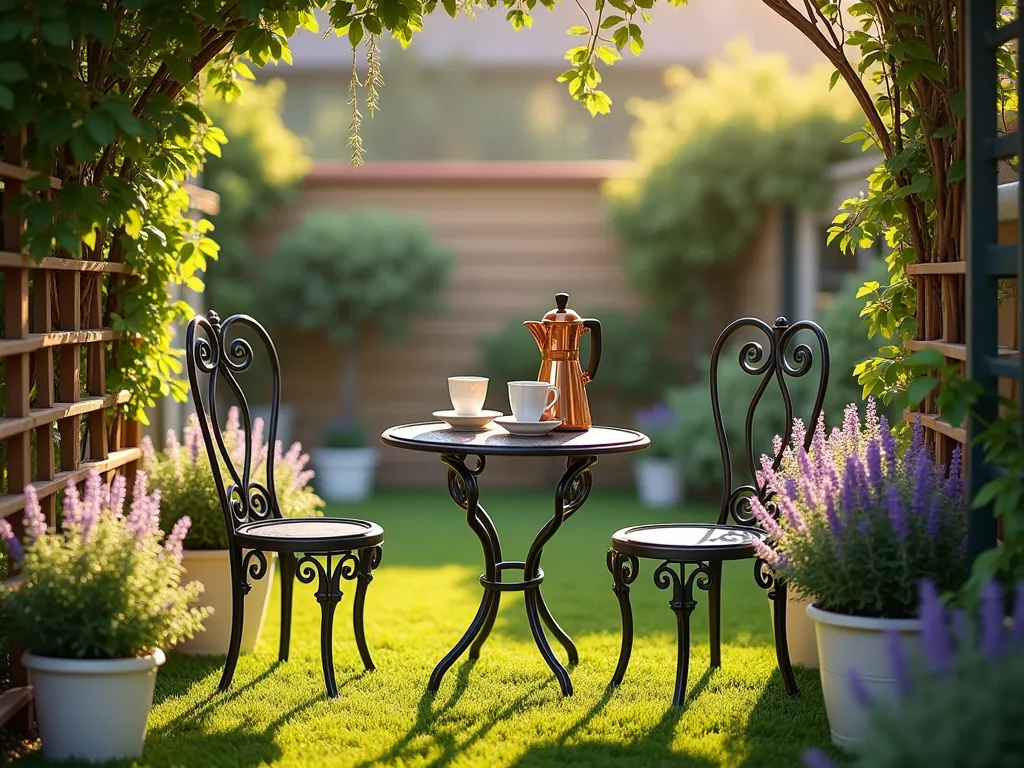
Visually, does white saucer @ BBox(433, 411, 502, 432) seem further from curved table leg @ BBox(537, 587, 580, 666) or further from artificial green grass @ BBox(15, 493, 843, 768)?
artificial green grass @ BBox(15, 493, 843, 768)

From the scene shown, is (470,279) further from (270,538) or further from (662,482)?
(270,538)

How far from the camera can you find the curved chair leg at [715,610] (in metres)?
3.28

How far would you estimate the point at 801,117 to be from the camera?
23.7 ft

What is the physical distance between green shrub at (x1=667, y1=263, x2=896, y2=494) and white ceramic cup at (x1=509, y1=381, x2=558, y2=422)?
311cm

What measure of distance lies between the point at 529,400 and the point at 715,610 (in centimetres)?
83

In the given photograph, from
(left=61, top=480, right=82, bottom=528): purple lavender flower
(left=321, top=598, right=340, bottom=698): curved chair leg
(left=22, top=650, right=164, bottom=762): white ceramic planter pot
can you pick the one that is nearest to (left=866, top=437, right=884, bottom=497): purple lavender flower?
(left=321, top=598, right=340, bottom=698): curved chair leg

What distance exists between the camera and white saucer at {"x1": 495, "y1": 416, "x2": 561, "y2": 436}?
3299 mm

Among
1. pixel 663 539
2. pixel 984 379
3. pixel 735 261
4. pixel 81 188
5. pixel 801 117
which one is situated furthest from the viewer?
pixel 735 261

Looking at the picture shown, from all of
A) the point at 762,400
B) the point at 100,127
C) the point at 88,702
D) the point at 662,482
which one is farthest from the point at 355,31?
the point at 662,482

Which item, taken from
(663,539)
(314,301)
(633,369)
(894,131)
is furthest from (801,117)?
(663,539)

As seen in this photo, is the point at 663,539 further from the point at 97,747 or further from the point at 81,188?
the point at 81,188

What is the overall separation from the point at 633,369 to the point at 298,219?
2431 mm

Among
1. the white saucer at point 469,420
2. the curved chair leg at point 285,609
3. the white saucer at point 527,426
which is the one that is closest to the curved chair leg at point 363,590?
the curved chair leg at point 285,609

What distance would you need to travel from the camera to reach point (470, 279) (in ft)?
26.6
